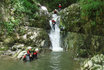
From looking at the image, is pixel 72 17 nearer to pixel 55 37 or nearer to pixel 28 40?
pixel 55 37

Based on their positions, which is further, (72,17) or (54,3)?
(54,3)

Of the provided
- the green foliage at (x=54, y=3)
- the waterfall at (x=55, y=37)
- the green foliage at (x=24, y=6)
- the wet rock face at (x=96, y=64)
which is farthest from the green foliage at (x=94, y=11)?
the green foliage at (x=54, y=3)

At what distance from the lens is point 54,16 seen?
20141mm

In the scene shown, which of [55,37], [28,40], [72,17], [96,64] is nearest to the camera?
[96,64]

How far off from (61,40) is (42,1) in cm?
1023

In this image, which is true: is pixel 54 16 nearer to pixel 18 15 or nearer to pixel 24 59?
pixel 18 15

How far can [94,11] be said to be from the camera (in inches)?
460

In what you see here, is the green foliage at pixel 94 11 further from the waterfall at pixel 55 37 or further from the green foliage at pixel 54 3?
the green foliage at pixel 54 3

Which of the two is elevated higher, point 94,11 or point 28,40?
point 94,11

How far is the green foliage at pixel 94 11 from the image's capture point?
10.6 meters

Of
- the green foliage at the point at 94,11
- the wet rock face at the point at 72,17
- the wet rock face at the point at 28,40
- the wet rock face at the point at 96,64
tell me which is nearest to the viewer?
the wet rock face at the point at 96,64

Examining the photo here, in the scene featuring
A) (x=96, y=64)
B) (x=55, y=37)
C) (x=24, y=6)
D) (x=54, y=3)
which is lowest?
(x=96, y=64)

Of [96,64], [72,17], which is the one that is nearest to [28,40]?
[72,17]

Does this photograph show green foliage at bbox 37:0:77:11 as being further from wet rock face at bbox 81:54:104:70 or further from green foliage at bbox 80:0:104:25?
wet rock face at bbox 81:54:104:70
